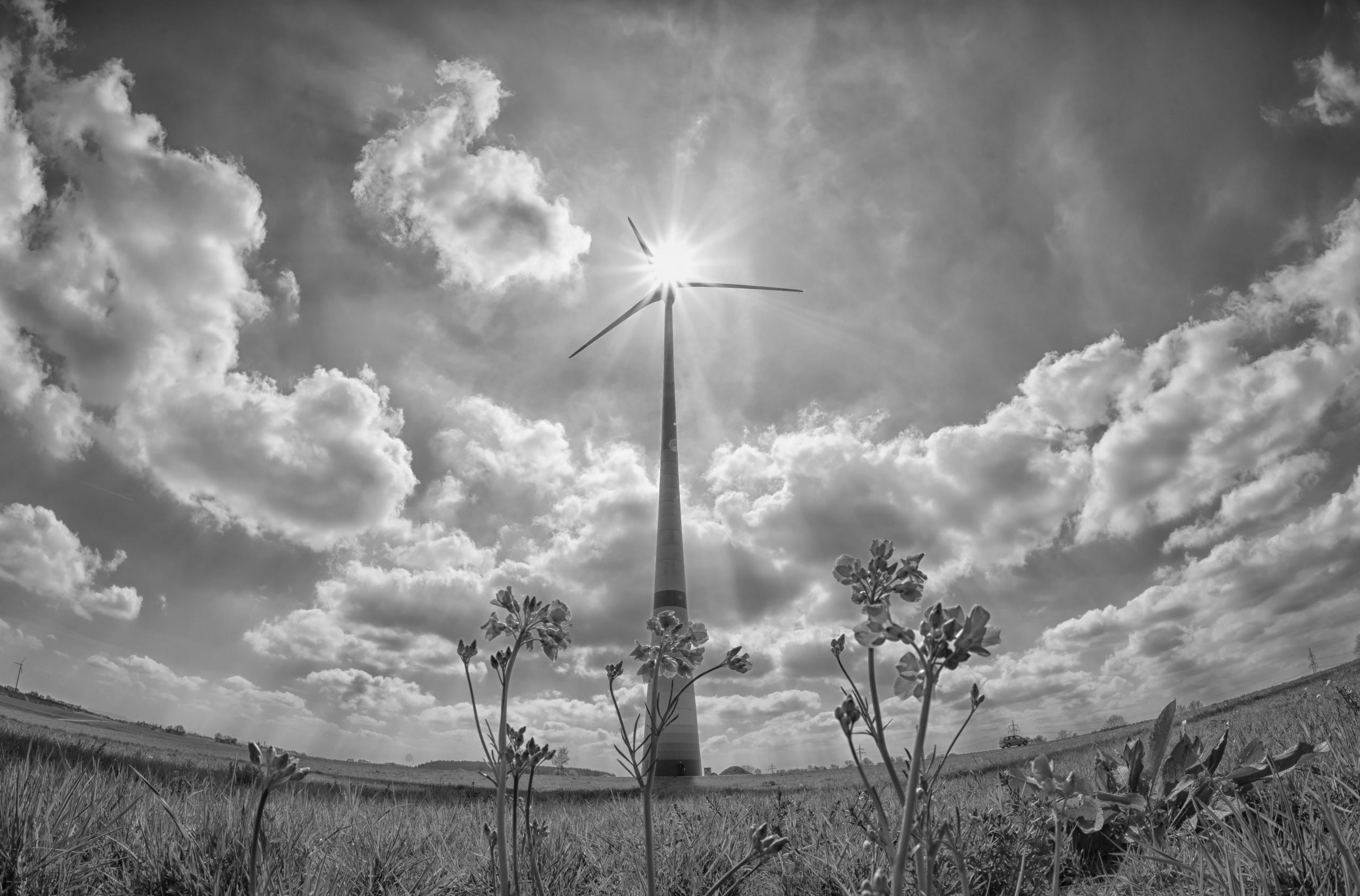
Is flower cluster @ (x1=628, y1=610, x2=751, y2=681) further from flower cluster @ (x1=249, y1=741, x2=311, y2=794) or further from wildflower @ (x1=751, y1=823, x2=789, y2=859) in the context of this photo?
flower cluster @ (x1=249, y1=741, x2=311, y2=794)

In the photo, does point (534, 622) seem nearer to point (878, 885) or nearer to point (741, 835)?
point (878, 885)

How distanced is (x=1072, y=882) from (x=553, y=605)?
3998 mm

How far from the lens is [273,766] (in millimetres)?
2207

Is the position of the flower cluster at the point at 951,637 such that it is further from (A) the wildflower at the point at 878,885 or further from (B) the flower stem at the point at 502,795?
(B) the flower stem at the point at 502,795

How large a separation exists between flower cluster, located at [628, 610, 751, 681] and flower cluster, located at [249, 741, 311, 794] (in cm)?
147

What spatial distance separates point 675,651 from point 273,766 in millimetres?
1722

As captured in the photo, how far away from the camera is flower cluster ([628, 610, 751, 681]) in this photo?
3268 millimetres

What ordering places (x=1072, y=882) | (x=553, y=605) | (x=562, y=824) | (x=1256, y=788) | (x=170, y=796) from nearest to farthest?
(x=553, y=605) → (x=1072, y=882) → (x=1256, y=788) → (x=170, y=796) → (x=562, y=824)

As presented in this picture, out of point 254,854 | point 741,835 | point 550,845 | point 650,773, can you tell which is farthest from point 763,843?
point 741,835

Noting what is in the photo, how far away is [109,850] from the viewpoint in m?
4.01

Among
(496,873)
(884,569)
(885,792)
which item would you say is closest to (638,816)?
(496,873)

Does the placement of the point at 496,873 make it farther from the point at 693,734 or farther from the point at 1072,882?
the point at 693,734

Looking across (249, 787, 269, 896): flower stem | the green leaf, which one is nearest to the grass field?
the green leaf

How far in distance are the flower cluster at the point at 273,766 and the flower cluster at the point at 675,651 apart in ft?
4.82
